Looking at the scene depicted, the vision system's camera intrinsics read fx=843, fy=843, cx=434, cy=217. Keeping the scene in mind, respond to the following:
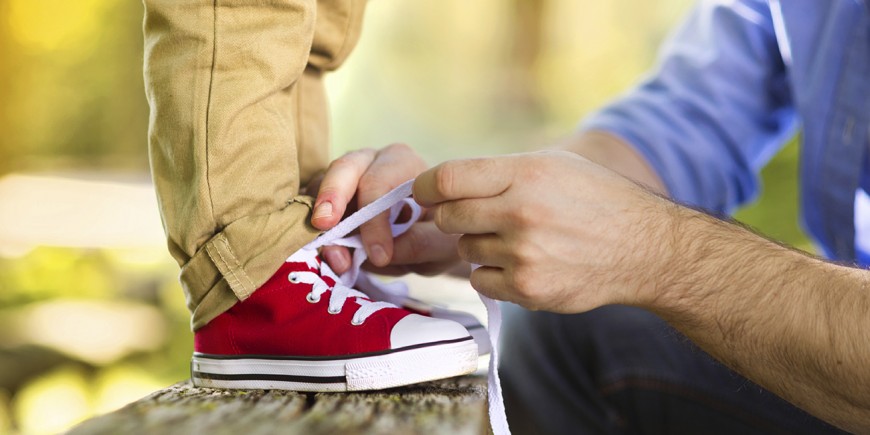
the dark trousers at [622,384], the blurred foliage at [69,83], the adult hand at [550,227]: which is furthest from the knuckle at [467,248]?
the blurred foliage at [69,83]

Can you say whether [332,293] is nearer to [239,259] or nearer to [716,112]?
[239,259]

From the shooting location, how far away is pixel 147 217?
2.64 meters

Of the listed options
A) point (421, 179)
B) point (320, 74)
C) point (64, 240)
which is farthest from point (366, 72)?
point (421, 179)

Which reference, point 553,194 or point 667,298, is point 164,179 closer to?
point 553,194

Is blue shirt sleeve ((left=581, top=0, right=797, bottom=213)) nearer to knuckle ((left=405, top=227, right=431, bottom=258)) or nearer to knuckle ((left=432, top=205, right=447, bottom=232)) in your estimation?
knuckle ((left=405, top=227, right=431, bottom=258))

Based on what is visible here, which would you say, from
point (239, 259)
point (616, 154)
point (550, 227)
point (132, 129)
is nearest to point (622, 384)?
point (616, 154)

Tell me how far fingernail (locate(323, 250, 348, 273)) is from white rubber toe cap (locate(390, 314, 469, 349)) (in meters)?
0.13

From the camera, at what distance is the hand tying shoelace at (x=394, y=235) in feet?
2.24

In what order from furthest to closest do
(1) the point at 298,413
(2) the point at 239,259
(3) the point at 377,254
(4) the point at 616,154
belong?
(4) the point at 616,154 → (3) the point at 377,254 → (2) the point at 239,259 → (1) the point at 298,413

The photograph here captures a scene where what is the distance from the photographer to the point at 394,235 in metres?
0.84

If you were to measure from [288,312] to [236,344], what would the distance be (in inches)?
2.1

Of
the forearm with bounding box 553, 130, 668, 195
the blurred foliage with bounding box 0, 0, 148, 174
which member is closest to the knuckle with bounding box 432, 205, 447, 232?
the forearm with bounding box 553, 130, 668, 195

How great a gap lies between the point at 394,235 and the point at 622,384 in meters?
0.39

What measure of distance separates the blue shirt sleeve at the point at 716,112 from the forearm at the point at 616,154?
0.04ft
